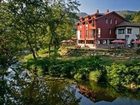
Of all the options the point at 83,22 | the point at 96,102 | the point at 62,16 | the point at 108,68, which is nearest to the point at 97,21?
the point at 83,22

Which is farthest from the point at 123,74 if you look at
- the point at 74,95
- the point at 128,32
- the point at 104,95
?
the point at 128,32

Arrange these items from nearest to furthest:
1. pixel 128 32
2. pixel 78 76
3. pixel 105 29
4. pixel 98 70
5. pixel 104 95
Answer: pixel 104 95, pixel 98 70, pixel 78 76, pixel 128 32, pixel 105 29

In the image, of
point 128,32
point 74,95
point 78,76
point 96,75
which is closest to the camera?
point 74,95

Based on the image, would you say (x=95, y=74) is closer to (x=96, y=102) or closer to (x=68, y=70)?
(x=68, y=70)

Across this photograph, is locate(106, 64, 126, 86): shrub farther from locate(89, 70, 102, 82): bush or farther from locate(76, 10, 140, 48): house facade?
locate(76, 10, 140, 48): house facade

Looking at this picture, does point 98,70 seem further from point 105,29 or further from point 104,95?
point 105,29

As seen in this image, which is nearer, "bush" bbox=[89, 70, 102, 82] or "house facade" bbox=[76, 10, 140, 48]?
"bush" bbox=[89, 70, 102, 82]

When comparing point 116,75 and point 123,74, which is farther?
point 116,75

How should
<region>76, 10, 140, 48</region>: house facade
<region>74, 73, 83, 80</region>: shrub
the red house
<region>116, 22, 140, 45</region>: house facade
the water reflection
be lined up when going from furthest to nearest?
1. the red house
2. <region>76, 10, 140, 48</region>: house facade
3. <region>116, 22, 140, 45</region>: house facade
4. <region>74, 73, 83, 80</region>: shrub
5. the water reflection

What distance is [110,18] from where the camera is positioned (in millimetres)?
88500

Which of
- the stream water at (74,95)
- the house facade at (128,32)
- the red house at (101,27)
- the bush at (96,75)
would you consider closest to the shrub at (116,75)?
the stream water at (74,95)

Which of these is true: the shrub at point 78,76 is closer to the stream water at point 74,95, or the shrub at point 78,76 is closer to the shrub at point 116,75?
the stream water at point 74,95

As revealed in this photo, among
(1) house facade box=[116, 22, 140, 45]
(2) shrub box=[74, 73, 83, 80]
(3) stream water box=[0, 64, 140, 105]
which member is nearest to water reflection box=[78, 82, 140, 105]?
(3) stream water box=[0, 64, 140, 105]

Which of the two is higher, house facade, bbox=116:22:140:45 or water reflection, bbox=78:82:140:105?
house facade, bbox=116:22:140:45
